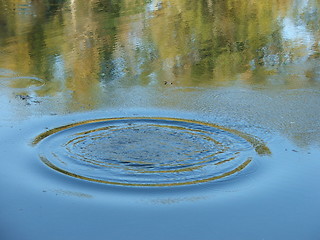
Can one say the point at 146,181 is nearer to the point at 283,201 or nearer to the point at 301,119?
the point at 283,201

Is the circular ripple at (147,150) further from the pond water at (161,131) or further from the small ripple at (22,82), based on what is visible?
the small ripple at (22,82)

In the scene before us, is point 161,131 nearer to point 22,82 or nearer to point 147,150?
point 147,150

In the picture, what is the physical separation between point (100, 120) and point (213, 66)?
252cm

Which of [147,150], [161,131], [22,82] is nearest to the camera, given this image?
[147,150]

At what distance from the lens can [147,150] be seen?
16.2 ft

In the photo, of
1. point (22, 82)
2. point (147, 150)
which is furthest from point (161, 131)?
point (22, 82)

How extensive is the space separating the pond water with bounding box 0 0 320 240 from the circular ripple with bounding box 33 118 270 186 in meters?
0.02

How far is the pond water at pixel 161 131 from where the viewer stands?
155 inches

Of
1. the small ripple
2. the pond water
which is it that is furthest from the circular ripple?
the small ripple

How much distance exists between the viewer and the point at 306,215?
13.0ft

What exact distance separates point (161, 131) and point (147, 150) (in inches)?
20.2

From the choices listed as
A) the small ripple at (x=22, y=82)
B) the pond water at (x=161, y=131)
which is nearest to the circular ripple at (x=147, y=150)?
the pond water at (x=161, y=131)

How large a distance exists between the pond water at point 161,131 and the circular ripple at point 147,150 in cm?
2

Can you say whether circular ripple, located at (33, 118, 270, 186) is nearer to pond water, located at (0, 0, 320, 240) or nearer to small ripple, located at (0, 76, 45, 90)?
pond water, located at (0, 0, 320, 240)
